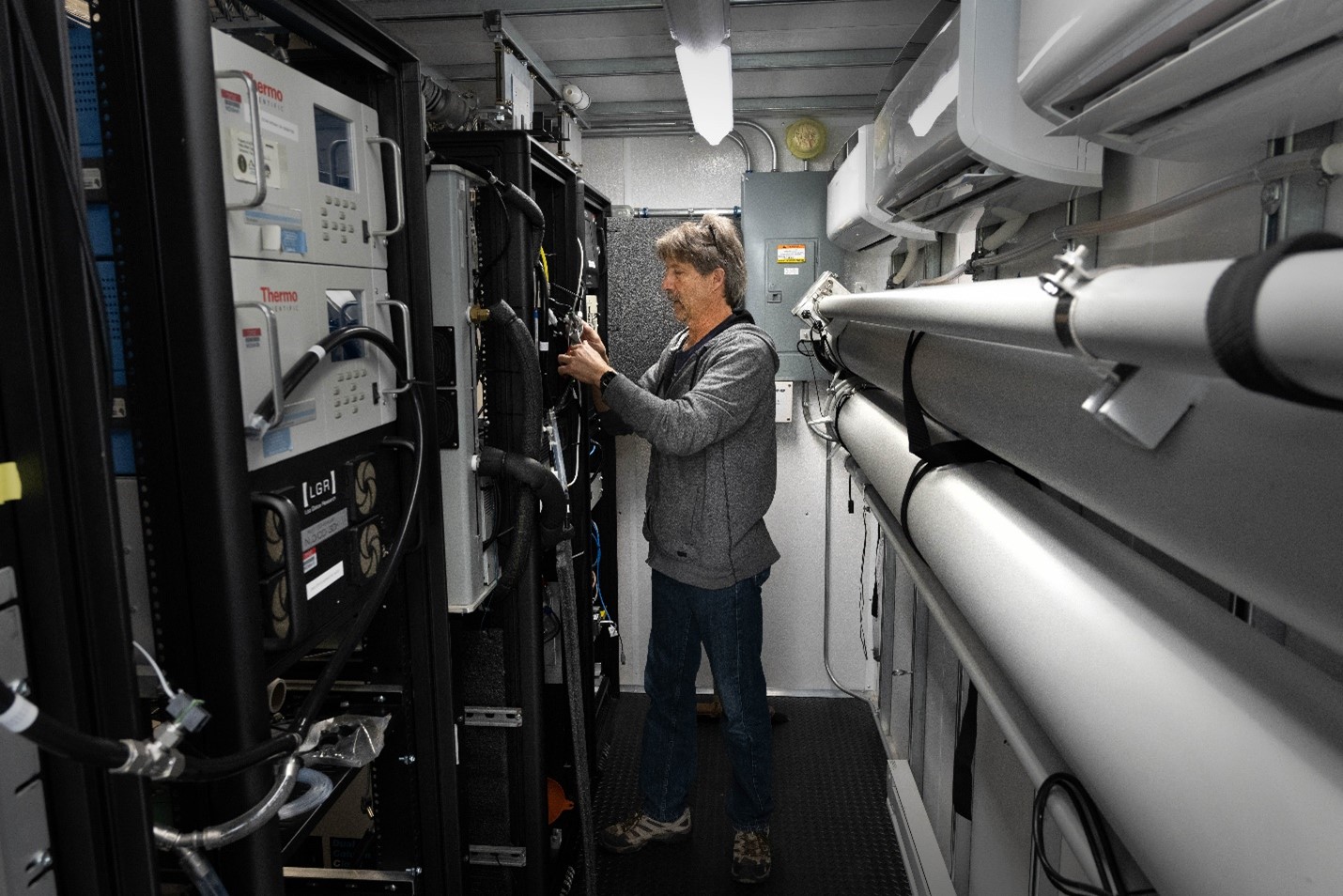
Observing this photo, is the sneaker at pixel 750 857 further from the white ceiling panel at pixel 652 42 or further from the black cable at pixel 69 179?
the white ceiling panel at pixel 652 42

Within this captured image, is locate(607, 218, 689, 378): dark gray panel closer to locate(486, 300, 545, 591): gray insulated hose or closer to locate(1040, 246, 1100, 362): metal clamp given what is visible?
locate(486, 300, 545, 591): gray insulated hose

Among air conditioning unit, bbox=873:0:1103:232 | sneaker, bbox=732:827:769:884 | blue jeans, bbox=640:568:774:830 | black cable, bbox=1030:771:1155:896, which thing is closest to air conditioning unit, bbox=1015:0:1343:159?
air conditioning unit, bbox=873:0:1103:232

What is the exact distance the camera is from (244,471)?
3.58 ft

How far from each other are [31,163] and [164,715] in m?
0.87

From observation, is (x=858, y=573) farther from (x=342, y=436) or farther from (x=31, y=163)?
(x=31, y=163)

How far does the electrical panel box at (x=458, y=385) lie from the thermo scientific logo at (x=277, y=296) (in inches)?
28.2

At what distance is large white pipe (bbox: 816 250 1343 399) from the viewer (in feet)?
1.25

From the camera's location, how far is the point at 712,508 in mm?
2580

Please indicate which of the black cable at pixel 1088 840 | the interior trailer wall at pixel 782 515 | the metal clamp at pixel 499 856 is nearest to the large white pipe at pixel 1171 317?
the black cable at pixel 1088 840

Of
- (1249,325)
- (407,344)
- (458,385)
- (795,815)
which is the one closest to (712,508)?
(458,385)

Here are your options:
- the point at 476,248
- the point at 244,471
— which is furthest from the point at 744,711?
the point at 244,471

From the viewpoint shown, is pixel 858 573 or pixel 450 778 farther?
pixel 858 573

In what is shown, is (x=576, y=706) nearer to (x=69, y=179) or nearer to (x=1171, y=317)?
(x=69, y=179)

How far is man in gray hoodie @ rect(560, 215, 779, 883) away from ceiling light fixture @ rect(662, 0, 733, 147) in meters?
0.36
